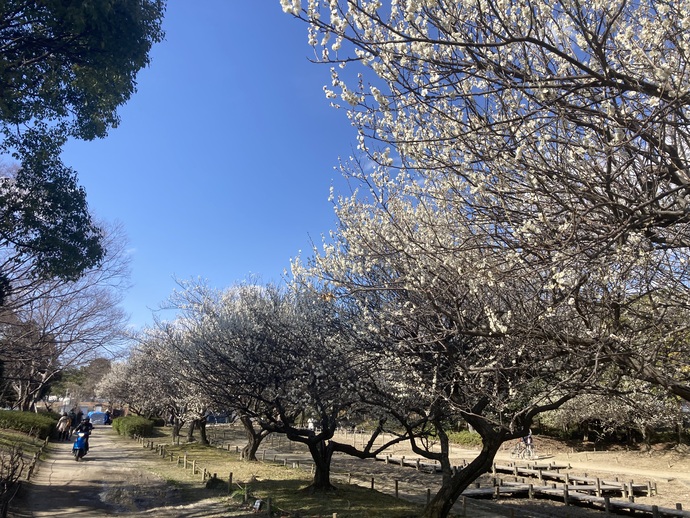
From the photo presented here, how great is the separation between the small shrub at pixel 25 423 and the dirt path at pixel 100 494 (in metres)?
5.40

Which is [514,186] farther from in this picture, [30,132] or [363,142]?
[30,132]

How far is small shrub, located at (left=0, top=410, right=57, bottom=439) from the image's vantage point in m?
27.9

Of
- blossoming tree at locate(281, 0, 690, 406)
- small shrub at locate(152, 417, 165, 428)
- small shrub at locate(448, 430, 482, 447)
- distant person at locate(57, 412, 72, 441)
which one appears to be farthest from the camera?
small shrub at locate(152, 417, 165, 428)

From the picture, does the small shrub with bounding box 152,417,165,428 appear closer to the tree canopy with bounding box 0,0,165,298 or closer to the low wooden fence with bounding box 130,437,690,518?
the low wooden fence with bounding box 130,437,690,518

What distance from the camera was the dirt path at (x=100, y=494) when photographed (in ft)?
43.7

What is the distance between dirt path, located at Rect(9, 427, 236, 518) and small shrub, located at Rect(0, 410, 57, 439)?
5403 millimetres

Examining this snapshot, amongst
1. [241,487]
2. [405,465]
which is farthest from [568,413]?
[241,487]

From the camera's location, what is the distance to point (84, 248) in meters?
11.5

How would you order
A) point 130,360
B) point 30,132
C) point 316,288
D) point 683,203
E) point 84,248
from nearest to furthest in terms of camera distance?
1. point 683,203
2. point 30,132
3. point 84,248
4. point 316,288
5. point 130,360

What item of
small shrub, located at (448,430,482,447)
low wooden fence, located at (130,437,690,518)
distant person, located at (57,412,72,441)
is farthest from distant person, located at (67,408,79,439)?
small shrub, located at (448,430,482,447)

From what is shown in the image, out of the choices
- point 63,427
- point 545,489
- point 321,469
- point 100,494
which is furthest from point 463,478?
point 63,427

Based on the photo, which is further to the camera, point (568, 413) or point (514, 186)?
point (568, 413)

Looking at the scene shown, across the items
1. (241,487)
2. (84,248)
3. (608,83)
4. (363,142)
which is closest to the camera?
(608,83)

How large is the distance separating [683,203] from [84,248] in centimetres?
1145
